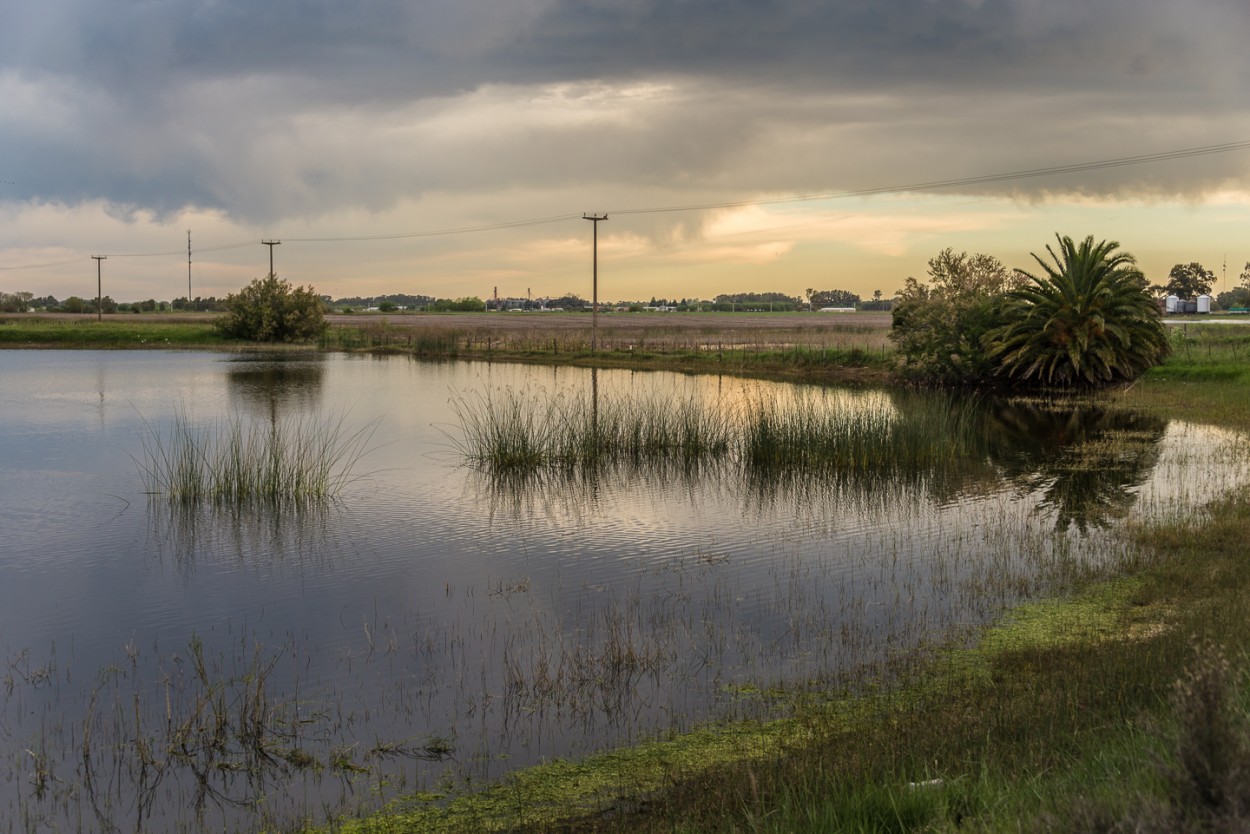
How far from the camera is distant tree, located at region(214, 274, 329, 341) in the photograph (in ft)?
220

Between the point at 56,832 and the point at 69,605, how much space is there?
501cm

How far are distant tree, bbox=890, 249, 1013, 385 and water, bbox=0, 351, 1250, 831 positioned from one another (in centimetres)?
1308

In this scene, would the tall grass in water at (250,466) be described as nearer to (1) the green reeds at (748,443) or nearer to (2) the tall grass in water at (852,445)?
(1) the green reeds at (748,443)

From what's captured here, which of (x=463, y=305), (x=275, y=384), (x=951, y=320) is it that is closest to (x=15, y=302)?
(x=463, y=305)

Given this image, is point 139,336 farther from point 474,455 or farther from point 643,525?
point 643,525

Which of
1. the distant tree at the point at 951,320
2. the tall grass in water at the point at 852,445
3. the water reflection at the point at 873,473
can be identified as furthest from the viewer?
the distant tree at the point at 951,320

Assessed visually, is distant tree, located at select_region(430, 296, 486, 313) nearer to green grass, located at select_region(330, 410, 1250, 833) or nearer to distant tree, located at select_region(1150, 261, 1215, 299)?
distant tree, located at select_region(1150, 261, 1215, 299)

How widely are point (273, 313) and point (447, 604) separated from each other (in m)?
61.0

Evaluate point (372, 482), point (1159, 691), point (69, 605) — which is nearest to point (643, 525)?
point (372, 482)

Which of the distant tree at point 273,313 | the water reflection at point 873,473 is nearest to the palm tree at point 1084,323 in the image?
the water reflection at point 873,473

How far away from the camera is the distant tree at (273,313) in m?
67.2

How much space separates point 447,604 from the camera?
10273 mm

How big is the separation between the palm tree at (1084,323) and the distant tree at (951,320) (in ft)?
4.31

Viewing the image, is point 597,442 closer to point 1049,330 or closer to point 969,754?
point 969,754
